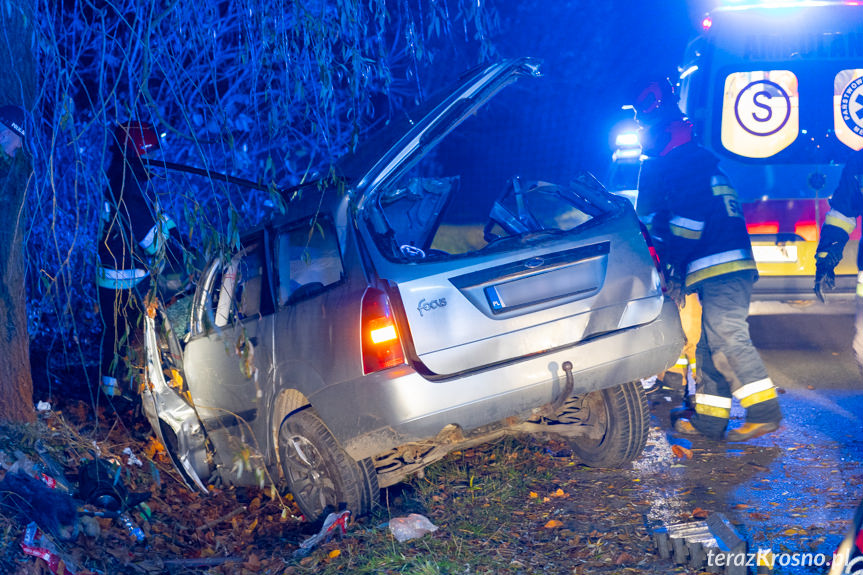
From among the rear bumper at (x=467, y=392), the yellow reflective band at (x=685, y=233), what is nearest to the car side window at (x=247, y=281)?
the rear bumper at (x=467, y=392)

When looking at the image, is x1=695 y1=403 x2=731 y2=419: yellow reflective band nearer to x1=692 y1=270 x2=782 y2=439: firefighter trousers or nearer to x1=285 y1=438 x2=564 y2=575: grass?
x1=692 y1=270 x2=782 y2=439: firefighter trousers

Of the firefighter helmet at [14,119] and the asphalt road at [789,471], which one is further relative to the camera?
the firefighter helmet at [14,119]

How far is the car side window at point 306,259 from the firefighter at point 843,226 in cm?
327

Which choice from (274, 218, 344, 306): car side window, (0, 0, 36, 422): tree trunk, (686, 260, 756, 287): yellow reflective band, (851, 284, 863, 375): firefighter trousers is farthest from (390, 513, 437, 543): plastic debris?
(851, 284, 863, 375): firefighter trousers

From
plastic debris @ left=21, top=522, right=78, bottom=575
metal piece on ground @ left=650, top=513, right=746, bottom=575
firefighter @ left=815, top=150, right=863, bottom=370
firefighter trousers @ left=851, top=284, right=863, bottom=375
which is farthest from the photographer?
firefighter trousers @ left=851, top=284, right=863, bottom=375

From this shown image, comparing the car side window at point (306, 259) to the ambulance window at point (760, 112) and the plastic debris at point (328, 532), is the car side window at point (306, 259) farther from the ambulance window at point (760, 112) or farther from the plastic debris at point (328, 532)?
the ambulance window at point (760, 112)

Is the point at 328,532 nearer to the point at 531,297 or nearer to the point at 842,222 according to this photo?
the point at 531,297

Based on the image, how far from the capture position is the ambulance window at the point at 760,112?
588cm

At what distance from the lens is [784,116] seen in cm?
590

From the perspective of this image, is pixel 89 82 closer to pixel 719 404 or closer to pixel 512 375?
pixel 512 375

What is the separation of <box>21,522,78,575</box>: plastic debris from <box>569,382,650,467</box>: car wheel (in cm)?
266

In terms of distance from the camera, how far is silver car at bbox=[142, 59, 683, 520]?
141 inches

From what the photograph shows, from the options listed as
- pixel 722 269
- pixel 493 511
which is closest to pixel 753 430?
pixel 722 269

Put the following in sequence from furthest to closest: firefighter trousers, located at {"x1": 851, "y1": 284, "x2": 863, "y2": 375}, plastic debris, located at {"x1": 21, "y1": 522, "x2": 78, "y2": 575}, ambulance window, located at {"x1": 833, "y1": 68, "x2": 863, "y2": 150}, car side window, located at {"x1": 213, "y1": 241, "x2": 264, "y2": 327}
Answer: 1. ambulance window, located at {"x1": 833, "y1": 68, "x2": 863, "y2": 150}
2. firefighter trousers, located at {"x1": 851, "y1": 284, "x2": 863, "y2": 375}
3. car side window, located at {"x1": 213, "y1": 241, "x2": 264, "y2": 327}
4. plastic debris, located at {"x1": 21, "y1": 522, "x2": 78, "y2": 575}
